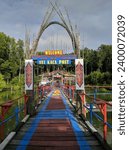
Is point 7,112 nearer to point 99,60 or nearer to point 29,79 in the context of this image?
point 29,79

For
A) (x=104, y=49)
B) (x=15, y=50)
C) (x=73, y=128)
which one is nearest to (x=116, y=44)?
(x=73, y=128)

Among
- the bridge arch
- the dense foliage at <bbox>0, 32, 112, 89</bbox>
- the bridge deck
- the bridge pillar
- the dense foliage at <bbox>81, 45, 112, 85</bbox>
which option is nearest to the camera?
the bridge deck

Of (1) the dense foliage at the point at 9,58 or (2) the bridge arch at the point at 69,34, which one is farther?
(1) the dense foliage at the point at 9,58

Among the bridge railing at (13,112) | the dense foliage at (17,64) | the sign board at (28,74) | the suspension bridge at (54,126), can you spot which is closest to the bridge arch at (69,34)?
the suspension bridge at (54,126)

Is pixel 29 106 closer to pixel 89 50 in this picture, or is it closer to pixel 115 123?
pixel 115 123

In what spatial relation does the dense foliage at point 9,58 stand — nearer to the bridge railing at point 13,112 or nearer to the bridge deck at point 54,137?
the bridge railing at point 13,112

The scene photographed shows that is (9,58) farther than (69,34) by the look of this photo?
Yes

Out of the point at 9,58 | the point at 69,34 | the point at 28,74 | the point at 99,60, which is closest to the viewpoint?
the point at 28,74

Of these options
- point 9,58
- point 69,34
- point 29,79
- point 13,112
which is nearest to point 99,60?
point 9,58

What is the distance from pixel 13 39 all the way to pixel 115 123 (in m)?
74.6

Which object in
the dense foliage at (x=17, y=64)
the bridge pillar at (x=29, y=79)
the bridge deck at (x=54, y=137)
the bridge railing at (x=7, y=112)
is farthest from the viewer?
the dense foliage at (x=17, y=64)

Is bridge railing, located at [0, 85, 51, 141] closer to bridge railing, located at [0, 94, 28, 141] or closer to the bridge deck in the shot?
bridge railing, located at [0, 94, 28, 141]

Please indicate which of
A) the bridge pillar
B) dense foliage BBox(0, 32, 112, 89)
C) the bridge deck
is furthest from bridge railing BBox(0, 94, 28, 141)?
dense foliage BBox(0, 32, 112, 89)

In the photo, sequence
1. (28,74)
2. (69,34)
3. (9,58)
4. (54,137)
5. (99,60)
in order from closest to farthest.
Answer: (54,137) < (28,74) < (69,34) < (9,58) < (99,60)
